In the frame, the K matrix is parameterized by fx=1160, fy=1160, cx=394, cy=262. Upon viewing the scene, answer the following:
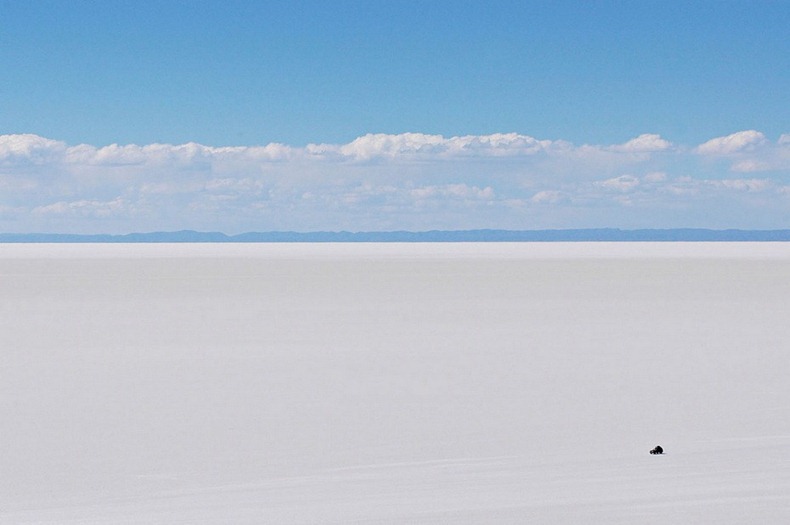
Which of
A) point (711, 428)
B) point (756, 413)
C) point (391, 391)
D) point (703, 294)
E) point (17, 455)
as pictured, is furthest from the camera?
point (703, 294)

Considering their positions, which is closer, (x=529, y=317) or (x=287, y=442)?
(x=287, y=442)

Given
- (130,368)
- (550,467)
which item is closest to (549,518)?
(550,467)

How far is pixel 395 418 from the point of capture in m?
9.03

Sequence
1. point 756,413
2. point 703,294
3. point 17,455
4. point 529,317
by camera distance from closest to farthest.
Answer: point 17,455 → point 756,413 → point 529,317 → point 703,294

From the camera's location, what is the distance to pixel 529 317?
19.1m

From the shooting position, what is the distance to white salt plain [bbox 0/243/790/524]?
6.26 m

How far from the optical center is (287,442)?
8.04 metres

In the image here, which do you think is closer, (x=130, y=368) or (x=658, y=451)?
(x=658, y=451)

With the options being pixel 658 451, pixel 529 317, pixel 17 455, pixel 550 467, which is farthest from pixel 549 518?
pixel 529 317

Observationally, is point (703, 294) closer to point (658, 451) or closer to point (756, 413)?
point (756, 413)

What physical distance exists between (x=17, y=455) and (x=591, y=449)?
3.79m

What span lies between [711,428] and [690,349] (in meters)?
5.64

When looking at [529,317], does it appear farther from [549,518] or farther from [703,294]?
[549,518]

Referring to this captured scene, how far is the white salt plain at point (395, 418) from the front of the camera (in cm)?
626
